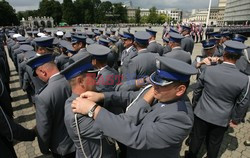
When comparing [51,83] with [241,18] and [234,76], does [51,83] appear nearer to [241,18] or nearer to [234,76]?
[234,76]

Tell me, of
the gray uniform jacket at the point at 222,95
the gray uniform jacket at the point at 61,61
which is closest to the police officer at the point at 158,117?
the gray uniform jacket at the point at 222,95

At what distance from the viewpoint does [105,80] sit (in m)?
3.35

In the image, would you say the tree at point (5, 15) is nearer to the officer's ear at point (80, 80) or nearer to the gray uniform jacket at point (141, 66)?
the gray uniform jacket at point (141, 66)

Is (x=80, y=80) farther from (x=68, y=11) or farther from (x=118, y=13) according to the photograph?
(x=118, y=13)

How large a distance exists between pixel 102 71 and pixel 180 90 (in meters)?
1.96

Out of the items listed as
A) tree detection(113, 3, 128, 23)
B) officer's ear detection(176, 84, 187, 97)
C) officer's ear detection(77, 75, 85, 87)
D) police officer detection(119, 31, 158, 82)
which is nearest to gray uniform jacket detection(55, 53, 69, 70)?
police officer detection(119, 31, 158, 82)

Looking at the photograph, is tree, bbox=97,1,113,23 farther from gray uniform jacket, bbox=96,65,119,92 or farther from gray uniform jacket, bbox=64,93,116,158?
gray uniform jacket, bbox=64,93,116,158

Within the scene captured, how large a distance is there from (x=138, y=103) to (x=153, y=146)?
46cm

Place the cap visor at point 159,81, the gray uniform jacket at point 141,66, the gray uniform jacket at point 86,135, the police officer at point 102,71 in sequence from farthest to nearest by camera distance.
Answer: the gray uniform jacket at point 141,66
the police officer at point 102,71
the gray uniform jacket at point 86,135
the cap visor at point 159,81

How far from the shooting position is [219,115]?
11.1ft

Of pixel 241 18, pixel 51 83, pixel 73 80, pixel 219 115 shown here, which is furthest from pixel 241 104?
pixel 241 18

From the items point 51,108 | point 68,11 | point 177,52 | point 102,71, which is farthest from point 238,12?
point 51,108

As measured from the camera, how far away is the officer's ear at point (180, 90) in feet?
5.52

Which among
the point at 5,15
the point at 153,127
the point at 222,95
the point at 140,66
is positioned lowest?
the point at 222,95
